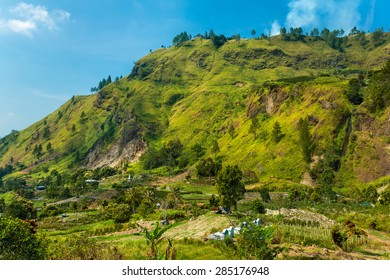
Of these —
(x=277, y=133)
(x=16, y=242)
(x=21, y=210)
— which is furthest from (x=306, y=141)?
(x=16, y=242)

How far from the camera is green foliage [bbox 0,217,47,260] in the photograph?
21.1 m

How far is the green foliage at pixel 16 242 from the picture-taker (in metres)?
21.1

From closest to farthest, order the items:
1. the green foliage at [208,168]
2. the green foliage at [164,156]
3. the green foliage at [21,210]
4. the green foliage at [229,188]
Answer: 1. the green foliage at [229,188]
2. the green foliage at [21,210]
3. the green foliage at [208,168]
4. the green foliage at [164,156]

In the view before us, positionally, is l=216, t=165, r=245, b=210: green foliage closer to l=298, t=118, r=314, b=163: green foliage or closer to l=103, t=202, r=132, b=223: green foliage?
l=103, t=202, r=132, b=223: green foliage

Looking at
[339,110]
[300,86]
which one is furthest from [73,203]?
[300,86]

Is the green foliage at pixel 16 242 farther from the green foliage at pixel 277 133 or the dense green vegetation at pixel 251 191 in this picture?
the green foliage at pixel 277 133

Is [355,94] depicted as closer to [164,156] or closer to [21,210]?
[164,156]

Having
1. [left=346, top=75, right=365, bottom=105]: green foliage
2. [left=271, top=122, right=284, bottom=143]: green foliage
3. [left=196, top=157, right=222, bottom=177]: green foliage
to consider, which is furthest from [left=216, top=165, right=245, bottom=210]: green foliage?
[left=346, top=75, right=365, bottom=105]: green foliage

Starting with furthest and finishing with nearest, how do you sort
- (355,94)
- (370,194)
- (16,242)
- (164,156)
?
(164,156) < (355,94) < (370,194) < (16,242)

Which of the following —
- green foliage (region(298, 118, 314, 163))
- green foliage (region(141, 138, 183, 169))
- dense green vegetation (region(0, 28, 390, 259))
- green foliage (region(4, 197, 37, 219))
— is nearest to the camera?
dense green vegetation (region(0, 28, 390, 259))

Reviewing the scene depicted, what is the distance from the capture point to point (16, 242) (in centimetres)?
2175

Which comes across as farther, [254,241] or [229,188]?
[229,188]

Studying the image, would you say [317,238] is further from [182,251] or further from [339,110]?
[339,110]

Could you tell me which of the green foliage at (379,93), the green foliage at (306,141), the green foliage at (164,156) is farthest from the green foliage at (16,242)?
the green foliage at (164,156)
